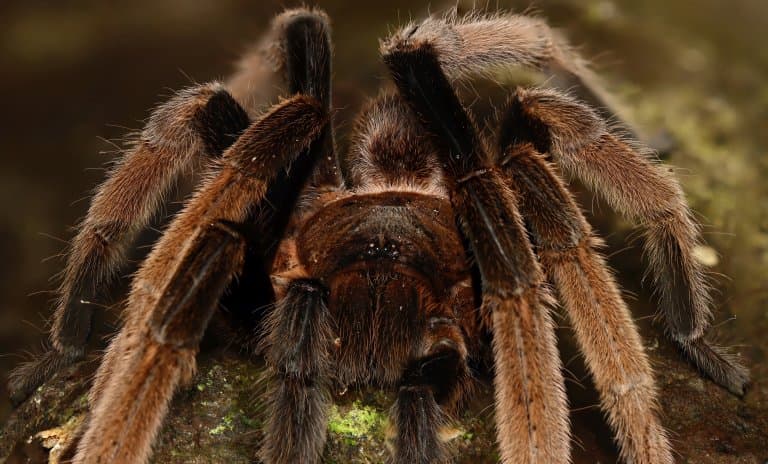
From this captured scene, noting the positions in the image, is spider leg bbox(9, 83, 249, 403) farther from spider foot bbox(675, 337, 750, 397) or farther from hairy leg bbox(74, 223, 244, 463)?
spider foot bbox(675, 337, 750, 397)

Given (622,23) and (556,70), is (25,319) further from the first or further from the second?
(622,23)

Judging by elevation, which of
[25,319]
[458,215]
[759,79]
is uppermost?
[458,215]

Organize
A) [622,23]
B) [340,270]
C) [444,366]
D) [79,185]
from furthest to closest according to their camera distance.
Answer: [622,23] → [79,185] → [340,270] → [444,366]

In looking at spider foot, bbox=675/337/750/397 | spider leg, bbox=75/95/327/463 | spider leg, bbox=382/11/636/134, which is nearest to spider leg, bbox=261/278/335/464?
spider leg, bbox=75/95/327/463

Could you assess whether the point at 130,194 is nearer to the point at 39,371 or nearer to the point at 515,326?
the point at 39,371

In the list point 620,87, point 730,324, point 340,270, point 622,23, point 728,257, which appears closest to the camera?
point 340,270

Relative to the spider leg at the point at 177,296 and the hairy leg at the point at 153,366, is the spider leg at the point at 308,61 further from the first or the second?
the hairy leg at the point at 153,366

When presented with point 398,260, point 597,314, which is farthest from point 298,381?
point 597,314

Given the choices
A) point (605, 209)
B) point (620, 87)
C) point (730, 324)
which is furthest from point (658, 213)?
point (620, 87)
